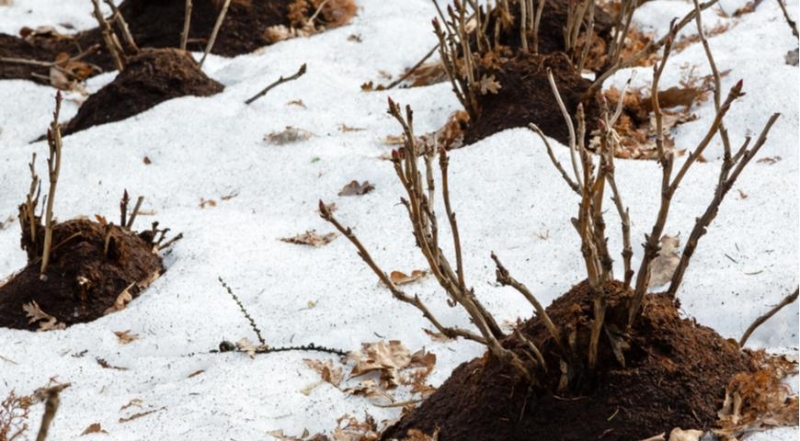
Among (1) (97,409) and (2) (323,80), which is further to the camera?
(2) (323,80)

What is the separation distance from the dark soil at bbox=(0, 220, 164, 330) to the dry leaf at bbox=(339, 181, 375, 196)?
1043 mm

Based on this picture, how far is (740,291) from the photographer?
3.20m

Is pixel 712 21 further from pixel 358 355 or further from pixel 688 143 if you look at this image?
pixel 358 355

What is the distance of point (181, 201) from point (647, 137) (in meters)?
2.40

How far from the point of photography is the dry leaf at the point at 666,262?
3.45 m

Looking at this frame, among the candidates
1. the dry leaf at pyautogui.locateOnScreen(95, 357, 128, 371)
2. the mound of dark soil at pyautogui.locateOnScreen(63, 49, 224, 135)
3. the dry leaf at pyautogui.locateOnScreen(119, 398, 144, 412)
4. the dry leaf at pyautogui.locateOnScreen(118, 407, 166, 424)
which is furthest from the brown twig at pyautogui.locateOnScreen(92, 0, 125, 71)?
the dry leaf at pyautogui.locateOnScreen(118, 407, 166, 424)

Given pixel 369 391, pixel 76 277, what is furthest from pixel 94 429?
pixel 76 277

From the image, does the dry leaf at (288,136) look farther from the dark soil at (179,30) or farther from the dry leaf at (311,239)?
the dark soil at (179,30)

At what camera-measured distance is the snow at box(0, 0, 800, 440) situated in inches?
125

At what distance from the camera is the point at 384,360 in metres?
3.22

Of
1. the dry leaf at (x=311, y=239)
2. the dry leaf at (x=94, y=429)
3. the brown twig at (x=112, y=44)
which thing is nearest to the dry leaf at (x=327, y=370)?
the dry leaf at (x=94, y=429)

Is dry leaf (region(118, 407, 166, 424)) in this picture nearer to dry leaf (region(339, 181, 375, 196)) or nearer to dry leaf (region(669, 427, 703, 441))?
dry leaf (region(669, 427, 703, 441))

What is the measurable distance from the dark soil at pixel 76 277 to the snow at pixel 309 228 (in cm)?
11

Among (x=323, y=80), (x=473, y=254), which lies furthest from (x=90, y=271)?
(x=323, y=80)
